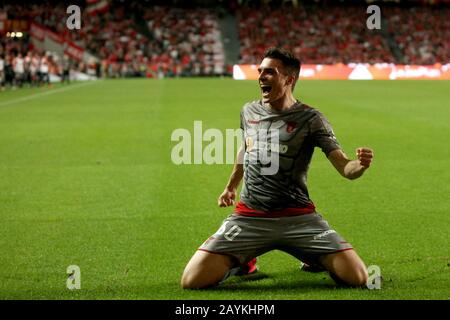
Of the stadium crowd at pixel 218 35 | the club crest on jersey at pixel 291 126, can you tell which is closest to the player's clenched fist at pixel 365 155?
the club crest on jersey at pixel 291 126

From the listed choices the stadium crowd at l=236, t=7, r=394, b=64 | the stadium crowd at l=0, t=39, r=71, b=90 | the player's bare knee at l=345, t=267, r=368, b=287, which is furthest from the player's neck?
the stadium crowd at l=236, t=7, r=394, b=64

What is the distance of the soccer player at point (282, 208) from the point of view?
6.21m

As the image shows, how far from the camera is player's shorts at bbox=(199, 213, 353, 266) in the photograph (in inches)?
247

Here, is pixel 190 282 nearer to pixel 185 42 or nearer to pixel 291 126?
pixel 291 126

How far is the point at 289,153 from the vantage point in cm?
637

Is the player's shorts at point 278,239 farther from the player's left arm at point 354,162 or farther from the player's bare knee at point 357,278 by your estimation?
the player's left arm at point 354,162

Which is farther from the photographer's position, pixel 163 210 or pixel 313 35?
pixel 313 35

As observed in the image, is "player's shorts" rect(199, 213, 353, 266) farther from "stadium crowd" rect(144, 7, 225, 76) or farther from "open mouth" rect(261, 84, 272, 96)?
"stadium crowd" rect(144, 7, 225, 76)

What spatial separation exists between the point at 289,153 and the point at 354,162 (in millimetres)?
596

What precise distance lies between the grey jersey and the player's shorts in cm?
15

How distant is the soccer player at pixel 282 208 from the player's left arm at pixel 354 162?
0.04 ft

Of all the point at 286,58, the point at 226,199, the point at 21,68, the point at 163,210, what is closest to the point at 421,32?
the point at 21,68
